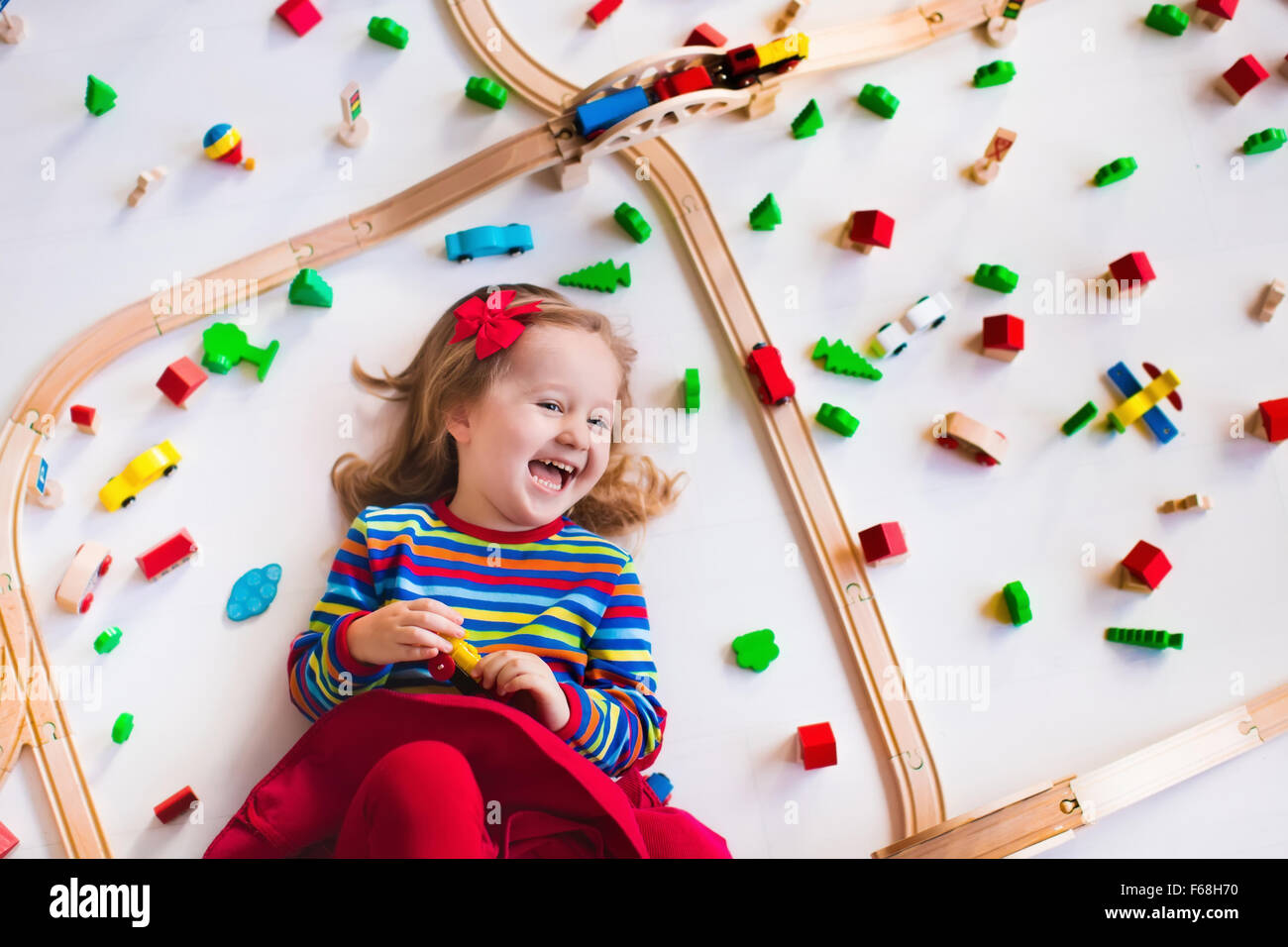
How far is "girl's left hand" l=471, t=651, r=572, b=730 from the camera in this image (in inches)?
48.1

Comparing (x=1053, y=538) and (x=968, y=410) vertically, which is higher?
(x=968, y=410)

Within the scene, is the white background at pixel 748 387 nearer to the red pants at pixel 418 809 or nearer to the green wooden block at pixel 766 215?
the green wooden block at pixel 766 215

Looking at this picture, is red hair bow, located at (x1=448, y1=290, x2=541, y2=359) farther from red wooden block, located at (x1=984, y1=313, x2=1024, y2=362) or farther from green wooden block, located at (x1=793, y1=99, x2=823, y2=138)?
red wooden block, located at (x1=984, y1=313, x2=1024, y2=362)

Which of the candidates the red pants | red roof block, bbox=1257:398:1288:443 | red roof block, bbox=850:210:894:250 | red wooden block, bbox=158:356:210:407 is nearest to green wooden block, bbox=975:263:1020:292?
red roof block, bbox=850:210:894:250

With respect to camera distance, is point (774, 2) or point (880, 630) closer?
point (880, 630)

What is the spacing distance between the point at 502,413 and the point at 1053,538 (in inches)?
30.7

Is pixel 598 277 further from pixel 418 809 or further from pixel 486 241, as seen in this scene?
pixel 418 809

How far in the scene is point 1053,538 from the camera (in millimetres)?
1551

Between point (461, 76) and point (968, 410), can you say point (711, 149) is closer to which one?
point (461, 76)

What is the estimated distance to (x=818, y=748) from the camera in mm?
1425

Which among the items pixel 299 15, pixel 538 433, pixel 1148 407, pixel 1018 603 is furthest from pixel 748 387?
pixel 299 15

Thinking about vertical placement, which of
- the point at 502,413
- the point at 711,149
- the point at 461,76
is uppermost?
the point at 461,76

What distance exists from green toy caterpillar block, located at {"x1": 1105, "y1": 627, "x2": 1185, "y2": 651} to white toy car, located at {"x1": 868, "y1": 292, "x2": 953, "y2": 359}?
48 cm
